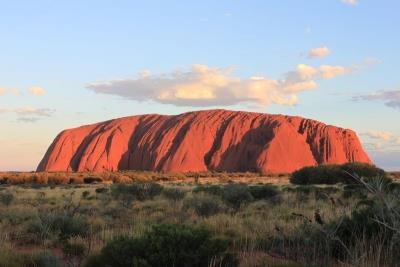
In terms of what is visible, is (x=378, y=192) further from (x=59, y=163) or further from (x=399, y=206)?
(x=59, y=163)

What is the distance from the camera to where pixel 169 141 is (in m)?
92.4

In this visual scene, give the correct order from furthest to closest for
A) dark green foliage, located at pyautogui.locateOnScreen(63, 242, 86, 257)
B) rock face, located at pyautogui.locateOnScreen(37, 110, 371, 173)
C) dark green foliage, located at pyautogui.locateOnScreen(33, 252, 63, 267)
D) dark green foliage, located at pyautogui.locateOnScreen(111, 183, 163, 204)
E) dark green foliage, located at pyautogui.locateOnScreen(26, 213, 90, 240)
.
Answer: rock face, located at pyautogui.locateOnScreen(37, 110, 371, 173), dark green foliage, located at pyautogui.locateOnScreen(111, 183, 163, 204), dark green foliage, located at pyautogui.locateOnScreen(26, 213, 90, 240), dark green foliage, located at pyautogui.locateOnScreen(63, 242, 86, 257), dark green foliage, located at pyautogui.locateOnScreen(33, 252, 63, 267)

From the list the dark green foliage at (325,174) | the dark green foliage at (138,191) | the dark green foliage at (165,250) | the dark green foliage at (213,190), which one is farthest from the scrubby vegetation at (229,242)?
the dark green foliage at (325,174)

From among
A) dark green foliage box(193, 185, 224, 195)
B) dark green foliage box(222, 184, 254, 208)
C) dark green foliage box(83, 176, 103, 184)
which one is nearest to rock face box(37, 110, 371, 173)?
dark green foliage box(83, 176, 103, 184)

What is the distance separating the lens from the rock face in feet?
287

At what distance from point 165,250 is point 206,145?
85627 millimetres

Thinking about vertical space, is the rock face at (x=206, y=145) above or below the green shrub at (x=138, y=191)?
above

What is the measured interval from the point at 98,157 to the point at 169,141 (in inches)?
528

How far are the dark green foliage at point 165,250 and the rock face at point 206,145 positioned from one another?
3008 inches

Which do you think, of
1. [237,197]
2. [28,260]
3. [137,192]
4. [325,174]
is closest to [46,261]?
[28,260]

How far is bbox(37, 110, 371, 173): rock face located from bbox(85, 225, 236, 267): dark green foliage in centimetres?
7639

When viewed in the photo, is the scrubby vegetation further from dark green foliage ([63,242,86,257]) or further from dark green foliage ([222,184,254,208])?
dark green foliage ([222,184,254,208])

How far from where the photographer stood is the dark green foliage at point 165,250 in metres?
6.16

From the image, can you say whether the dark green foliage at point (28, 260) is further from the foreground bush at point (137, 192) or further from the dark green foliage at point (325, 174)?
the dark green foliage at point (325, 174)
